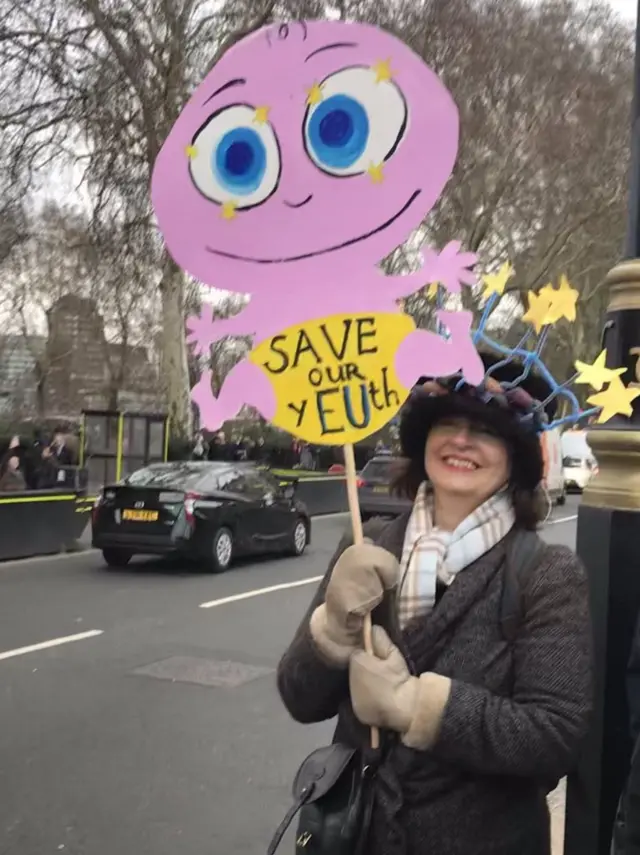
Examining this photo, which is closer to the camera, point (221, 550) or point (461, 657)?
point (461, 657)

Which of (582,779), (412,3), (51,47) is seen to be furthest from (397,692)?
(412,3)

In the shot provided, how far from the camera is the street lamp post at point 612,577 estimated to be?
8.33 feet

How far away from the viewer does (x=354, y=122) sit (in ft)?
6.57

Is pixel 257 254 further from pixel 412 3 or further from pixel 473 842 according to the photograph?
pixel 412 3

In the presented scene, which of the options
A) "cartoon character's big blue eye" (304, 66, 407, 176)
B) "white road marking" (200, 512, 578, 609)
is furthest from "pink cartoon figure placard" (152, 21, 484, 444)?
"white road marking" (200, 512, 578, 609)

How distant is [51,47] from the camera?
61.3ft

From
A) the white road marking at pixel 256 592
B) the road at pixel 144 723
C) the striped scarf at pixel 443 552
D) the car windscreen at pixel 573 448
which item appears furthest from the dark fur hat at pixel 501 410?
the car windscreen at pixel 573 448

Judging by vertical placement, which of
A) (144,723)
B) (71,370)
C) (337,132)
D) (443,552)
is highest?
(71,370)

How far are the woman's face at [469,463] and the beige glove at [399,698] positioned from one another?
385 mm

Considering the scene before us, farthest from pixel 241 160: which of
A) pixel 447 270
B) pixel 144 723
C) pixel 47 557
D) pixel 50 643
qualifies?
pixel 47 557

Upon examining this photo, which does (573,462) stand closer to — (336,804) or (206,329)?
(206,329)

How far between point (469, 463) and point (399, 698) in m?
0.51

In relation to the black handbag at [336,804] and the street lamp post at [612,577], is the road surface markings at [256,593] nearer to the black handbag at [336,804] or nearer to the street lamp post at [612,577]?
the street lamp post at [612,577]

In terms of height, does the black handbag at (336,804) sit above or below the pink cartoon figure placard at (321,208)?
below
